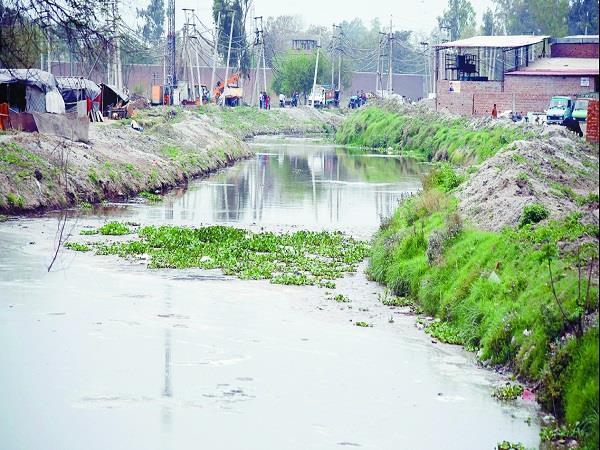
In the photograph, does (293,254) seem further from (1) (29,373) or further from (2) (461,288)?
(1) (29,373)

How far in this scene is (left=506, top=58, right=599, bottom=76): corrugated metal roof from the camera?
233 feet

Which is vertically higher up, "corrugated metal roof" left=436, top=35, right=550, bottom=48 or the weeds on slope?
"corrugated metal roof" left=436, top=35, right=550, bottom=48

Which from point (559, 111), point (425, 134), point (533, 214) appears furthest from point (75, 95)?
point (533, 214)

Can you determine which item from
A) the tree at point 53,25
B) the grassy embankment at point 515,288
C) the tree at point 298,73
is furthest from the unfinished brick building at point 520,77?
the tree at point 53,25

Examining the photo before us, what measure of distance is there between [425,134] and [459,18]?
57.7 meters

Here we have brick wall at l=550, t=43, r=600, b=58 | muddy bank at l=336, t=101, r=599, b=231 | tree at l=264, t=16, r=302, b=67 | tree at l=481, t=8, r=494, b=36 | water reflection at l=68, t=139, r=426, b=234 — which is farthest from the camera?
tree at l=264, t=16, r=302, b=67

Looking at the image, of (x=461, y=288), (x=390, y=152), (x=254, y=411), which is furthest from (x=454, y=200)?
(x=390, y=152)

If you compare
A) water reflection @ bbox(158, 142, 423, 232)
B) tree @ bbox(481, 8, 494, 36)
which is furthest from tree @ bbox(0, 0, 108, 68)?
tree @ bbox(481, 8, 494, 36)

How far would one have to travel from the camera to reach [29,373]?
692 inches

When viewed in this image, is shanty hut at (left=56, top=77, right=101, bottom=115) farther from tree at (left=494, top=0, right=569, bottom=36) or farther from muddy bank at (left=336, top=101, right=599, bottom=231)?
tree at (left=494, top=0, right=569, bottom=36)

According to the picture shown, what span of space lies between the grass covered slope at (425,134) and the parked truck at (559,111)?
11.8 ft

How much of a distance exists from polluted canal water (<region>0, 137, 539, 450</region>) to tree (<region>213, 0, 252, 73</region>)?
93.2m

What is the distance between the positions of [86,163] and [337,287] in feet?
59.8

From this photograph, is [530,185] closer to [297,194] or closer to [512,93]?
[297,194]
